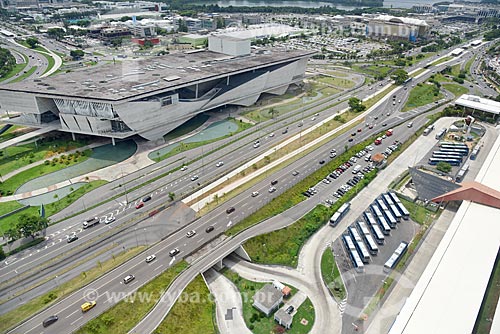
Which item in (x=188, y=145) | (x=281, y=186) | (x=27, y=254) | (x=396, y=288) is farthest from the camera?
(x=188, y=145)

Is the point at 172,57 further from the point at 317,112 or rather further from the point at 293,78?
the point at 317,112

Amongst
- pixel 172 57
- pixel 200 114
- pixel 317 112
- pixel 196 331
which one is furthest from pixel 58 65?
pixel 196 331

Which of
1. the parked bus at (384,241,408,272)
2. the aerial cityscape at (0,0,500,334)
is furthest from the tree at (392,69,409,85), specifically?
the parked bus at (384,241,408,272)

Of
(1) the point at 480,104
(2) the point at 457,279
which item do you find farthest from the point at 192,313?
(1) the point at 480,104

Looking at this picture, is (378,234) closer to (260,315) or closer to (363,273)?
(363,273)

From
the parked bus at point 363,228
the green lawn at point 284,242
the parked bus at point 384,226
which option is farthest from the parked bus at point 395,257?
the green lawn at point 284,242

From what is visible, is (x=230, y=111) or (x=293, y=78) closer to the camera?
(x=230, y=111)

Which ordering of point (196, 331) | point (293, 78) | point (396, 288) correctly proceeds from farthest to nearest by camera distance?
point (293, 78) < point (396, 288) < point (196, 331)
